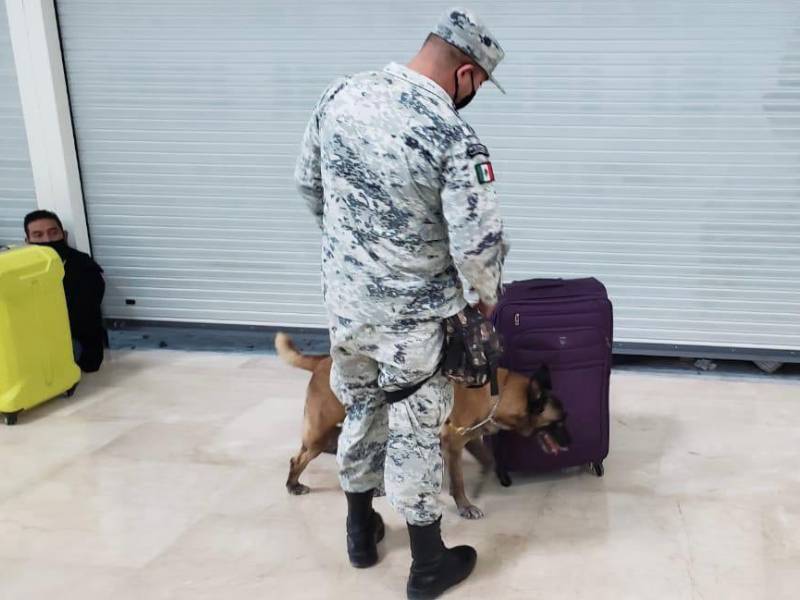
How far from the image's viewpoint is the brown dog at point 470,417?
2404 mm

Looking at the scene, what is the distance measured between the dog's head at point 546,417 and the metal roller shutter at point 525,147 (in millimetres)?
1365

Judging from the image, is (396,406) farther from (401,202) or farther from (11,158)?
(11,158)

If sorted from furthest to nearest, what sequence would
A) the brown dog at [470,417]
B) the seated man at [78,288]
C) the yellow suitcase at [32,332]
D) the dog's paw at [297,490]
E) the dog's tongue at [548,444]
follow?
the seated man at [78,288]
the yellow suitcase at [32,332]
the dog's paw at [297,490]
the dog's tongue at [548,444]
the brown dog at [470,417]

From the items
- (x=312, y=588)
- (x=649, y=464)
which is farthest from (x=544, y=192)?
(x=312, y=588)

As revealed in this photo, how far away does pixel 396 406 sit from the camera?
6.54 feet

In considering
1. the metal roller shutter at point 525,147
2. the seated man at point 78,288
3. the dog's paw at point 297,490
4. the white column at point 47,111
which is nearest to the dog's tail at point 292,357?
the dog's paw at point 297,490

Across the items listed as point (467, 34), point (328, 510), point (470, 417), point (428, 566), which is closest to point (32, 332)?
point (328, 510)

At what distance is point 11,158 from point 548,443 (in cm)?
331

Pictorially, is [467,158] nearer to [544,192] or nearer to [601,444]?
[601,444]

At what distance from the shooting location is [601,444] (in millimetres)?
2623

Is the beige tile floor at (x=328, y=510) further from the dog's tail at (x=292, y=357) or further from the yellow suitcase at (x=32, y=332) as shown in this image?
the dog's tail at (x=292, y=357)

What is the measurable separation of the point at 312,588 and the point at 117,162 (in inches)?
111

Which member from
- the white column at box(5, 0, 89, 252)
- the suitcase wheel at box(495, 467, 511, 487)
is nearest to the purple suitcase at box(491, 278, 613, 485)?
the suitcase wheel at box(495, 467, 511, 487)

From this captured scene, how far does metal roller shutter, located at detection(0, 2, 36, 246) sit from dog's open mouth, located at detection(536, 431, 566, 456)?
3.15 metres
